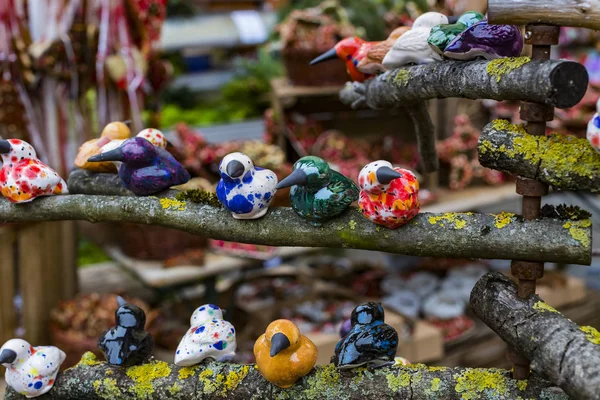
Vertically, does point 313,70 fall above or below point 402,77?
below

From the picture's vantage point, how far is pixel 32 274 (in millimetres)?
2320

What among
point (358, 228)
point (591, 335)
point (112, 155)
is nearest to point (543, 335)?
point (591, 335)

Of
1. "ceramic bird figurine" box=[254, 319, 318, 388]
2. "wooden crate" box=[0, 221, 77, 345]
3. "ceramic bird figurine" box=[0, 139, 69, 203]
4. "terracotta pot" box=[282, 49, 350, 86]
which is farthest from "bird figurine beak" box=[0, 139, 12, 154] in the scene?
"terracotta pot" box=[282, 49, 350, 86]

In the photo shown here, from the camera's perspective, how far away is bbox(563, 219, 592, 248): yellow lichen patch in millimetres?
789

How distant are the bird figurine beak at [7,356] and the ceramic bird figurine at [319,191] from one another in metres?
0.49

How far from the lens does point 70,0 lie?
224 centimetres

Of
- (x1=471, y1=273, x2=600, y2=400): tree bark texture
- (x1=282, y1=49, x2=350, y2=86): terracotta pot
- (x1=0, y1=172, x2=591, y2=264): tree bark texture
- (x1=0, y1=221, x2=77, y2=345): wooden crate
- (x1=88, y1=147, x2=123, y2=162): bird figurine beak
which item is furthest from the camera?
(x1=282, y1=49, x2=350, y2=86): terracotta pot

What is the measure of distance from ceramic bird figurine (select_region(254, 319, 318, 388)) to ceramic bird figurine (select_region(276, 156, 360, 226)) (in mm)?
157

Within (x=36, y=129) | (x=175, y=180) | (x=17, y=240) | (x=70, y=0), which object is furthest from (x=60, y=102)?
(x=175, y=180)

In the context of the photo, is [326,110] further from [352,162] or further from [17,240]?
[17,240]

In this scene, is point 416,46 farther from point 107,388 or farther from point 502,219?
point 107,388

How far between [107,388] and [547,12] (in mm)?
821

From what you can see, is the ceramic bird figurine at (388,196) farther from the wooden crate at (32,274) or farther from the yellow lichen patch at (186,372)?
the wooden crate at (32,274)

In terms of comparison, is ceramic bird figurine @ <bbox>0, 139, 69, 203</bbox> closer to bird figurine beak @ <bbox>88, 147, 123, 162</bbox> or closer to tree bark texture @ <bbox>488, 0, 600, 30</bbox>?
bird figurine beak @ <bbox>88, 147, 123, 162</bbox>
